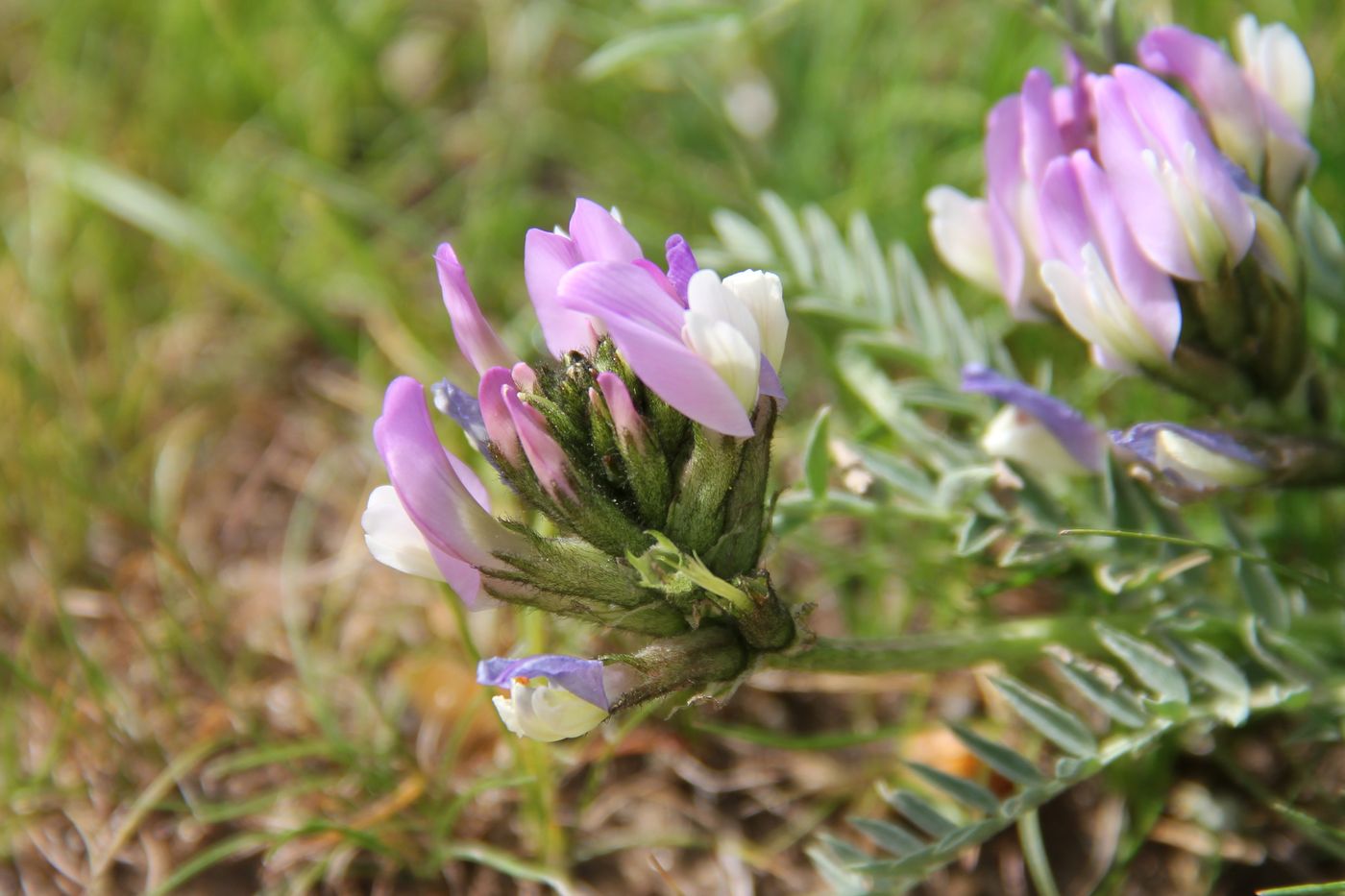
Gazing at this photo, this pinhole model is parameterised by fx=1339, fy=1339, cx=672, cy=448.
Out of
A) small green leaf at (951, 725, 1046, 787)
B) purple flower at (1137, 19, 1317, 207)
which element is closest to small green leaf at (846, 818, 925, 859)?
small green leaf at (951, 725, 1046, 787)

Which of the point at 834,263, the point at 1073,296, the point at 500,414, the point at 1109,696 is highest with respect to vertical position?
the point at 500,414

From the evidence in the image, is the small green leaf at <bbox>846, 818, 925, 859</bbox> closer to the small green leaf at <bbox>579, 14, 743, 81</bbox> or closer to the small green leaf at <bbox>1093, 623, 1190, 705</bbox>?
the small green leaf at <bbox>1093, 623, 1190, 705</bbox>

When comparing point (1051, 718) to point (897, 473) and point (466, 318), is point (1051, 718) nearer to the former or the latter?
point (897, 473)

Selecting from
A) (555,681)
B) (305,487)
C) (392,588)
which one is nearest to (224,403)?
(305,487)

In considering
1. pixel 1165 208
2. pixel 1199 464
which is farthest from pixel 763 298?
pixel 1199 464

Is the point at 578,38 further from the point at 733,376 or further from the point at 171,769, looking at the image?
the point at 733,376
